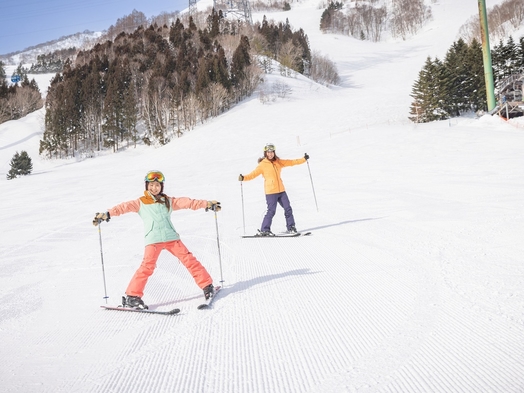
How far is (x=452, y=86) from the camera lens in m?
33.3

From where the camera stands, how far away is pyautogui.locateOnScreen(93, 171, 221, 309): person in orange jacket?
150 inches

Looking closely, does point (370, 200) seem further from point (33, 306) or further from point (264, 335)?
point (33, 306)

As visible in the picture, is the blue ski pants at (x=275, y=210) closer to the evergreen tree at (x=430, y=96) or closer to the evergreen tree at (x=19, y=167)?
the evergreen tree at (x=19, y=167)

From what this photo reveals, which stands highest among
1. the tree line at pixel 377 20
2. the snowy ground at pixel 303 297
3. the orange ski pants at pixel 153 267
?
the tree line at pixel 377 20

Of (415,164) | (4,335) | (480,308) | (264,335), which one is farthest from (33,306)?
(415,164)

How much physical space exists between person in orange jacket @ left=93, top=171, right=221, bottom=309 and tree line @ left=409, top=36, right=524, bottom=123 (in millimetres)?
31512

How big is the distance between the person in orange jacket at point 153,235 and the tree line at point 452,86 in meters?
31.5

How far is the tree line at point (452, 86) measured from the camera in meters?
32.5

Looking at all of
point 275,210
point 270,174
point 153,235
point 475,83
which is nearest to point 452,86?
point 475,83

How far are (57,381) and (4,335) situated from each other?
1215 millimetres

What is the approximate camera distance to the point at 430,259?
4.54 m

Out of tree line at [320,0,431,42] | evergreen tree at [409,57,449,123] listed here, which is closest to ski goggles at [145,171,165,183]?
evergreen tree at [409,57,449,123]

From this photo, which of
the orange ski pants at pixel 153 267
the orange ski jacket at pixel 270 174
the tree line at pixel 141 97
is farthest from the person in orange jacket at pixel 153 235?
the tree line at pixel 141 97

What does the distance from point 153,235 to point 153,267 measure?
Result: 0.34m
